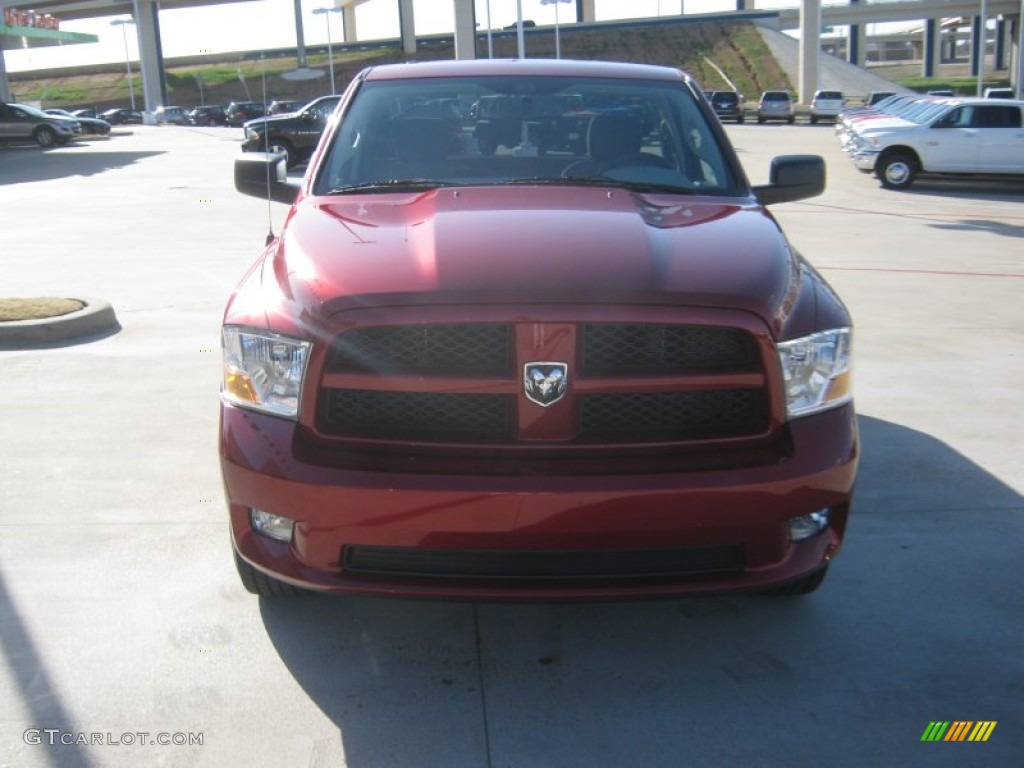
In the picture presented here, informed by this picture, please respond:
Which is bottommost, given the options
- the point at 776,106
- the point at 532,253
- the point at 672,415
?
the point at 776,106

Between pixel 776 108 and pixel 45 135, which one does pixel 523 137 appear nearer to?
pixel 45 135

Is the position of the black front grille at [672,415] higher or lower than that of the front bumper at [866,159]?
higher

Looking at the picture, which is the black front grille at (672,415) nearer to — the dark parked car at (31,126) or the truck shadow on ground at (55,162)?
the truck shadow on ground at (55,162)

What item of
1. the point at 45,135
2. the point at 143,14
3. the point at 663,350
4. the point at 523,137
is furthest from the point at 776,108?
the point at 663,350

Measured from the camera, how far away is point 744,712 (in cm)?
328

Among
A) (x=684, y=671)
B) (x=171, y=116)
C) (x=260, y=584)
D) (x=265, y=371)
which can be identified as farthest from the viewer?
(x=171, y=116)

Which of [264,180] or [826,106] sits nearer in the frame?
[264,180]

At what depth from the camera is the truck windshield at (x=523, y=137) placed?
15.0 feet

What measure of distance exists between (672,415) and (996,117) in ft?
66.3

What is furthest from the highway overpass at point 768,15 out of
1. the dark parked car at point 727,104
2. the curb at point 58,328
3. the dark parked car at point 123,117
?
the curb at point 58,328

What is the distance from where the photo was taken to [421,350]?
10.4 feet

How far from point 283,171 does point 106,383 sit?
2390 mm

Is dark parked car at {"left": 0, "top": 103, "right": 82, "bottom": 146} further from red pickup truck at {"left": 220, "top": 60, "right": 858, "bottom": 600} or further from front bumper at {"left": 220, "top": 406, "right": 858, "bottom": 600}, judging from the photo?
front bumper at {"left": 220, "top": 406, "right": 858, "bottom": 600}

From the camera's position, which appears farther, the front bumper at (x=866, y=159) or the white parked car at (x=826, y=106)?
the white parked car at (x=826, y=106)
